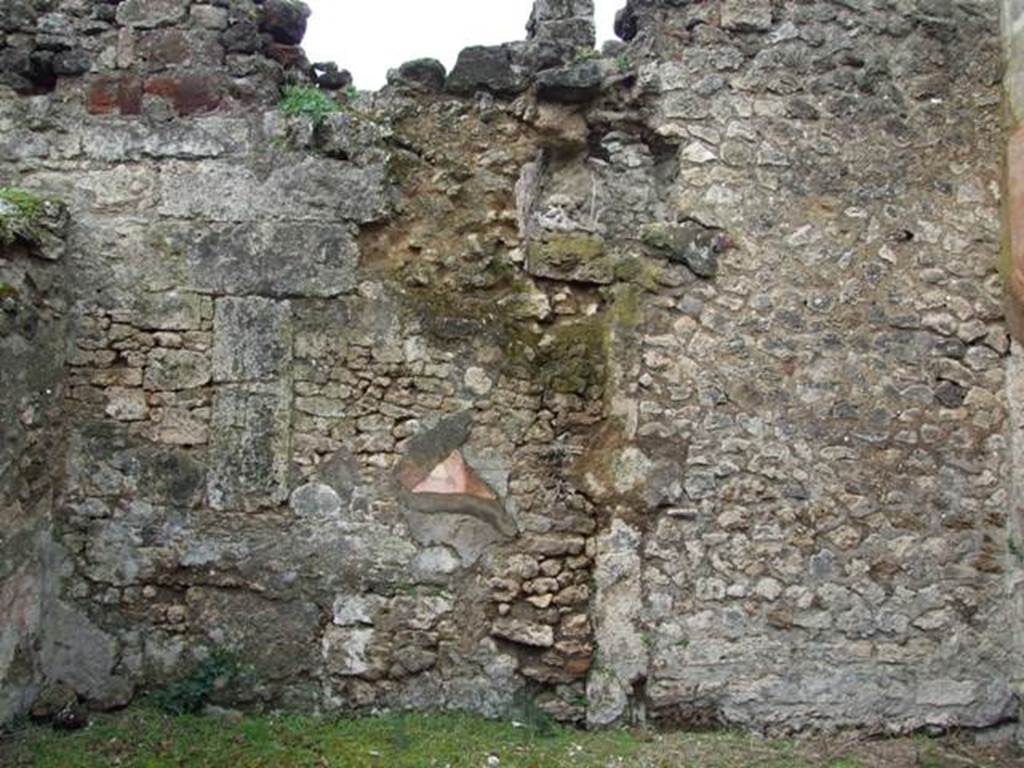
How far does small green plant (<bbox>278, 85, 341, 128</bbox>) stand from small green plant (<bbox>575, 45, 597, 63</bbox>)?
1.14 meters

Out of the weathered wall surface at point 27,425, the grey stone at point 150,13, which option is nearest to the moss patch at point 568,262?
the grey stone at point 150,13

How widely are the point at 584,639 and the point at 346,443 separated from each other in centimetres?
135

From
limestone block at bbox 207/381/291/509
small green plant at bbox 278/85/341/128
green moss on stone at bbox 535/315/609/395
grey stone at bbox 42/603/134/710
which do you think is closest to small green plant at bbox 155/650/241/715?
grey stone at bbox 42/603/134/710

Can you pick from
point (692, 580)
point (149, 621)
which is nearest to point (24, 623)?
point (149, 621)

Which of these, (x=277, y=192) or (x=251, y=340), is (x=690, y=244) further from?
(x=251, y=340)

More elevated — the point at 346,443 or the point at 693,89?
the point at 693,89

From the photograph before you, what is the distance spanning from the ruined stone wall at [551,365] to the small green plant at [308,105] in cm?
6

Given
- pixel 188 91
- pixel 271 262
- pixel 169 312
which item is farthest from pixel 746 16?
pixel 169 312

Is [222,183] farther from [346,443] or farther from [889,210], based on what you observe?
→ [889,210]

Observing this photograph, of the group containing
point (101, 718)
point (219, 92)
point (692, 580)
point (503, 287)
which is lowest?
point (101, 718)

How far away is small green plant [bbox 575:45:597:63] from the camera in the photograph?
467 cm

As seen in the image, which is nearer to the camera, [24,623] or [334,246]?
[24,623]

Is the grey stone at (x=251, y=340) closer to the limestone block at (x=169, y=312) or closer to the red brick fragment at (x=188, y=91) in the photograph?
the limestone block at (x=169, y=312)

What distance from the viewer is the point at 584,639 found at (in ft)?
14.4
